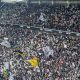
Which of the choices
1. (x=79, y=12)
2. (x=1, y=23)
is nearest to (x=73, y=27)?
(x=79, y=12)

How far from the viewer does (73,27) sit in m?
22.2

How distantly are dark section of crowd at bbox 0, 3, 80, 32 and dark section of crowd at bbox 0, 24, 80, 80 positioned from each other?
2.78 feet

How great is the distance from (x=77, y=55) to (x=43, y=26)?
4903 millimetres

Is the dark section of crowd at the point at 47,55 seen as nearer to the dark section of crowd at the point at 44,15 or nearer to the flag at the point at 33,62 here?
the flag at the point at 33,62

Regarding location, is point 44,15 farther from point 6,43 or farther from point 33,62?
point 33,62

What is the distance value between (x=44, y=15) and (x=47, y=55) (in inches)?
175

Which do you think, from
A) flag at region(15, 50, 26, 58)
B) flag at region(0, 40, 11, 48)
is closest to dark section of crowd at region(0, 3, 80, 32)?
flag at region(0, 40, 11, 48)

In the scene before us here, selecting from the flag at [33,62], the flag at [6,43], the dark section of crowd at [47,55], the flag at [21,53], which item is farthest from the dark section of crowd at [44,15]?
the flag at [33,62]

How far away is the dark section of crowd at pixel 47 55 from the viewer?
20188 mm

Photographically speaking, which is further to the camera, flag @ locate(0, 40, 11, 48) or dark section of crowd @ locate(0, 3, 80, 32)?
flag @ locate(0, 40, 11, 48)

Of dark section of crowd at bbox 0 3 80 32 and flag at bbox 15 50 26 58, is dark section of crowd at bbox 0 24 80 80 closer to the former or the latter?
flag at bbox 15 50 26 58

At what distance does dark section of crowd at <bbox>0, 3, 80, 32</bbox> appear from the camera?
2289cm

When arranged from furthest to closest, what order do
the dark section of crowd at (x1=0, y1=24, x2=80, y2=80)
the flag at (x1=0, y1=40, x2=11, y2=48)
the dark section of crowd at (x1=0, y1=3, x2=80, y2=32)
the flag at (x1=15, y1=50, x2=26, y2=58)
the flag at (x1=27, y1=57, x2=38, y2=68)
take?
the flag at (x1=0, y1=40, x2=11, y2=48) < the dark section of crowd at (x1=0, y1=3, x2=80, y2=32) < the flag at (x1=15, y1=50, x2=26, y2=58) < the flag at (x1=27, y1=57, x2=38, y2=68) < the dark section of crowd at (x1=0, y1=24, x2=80, y2=80)

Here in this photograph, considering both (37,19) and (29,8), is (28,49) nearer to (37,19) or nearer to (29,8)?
(37,19)
